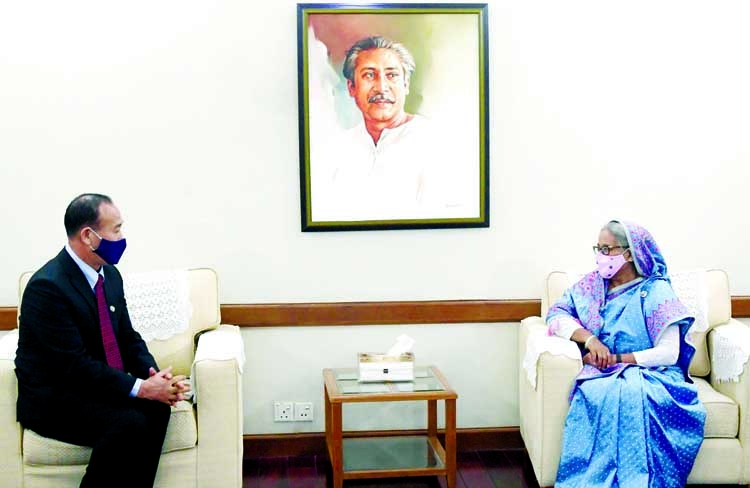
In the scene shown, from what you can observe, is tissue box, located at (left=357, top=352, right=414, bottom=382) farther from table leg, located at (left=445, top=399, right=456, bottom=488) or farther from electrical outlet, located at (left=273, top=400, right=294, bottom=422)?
electrical outlet, located at (left=273, top=400, right=294, bottom=422)

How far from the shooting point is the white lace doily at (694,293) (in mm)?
3668

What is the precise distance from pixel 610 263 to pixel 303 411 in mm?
1541

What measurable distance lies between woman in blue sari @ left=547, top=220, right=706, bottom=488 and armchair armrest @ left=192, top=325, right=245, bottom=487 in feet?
4.14

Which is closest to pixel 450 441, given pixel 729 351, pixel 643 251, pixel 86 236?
pixel 643 251

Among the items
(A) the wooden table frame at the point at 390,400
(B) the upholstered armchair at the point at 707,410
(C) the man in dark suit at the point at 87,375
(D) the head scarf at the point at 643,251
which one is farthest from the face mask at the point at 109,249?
(D) the head scarf at the point at 643,251

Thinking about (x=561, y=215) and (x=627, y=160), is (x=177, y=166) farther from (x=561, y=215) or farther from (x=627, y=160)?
(x=627, y=160)

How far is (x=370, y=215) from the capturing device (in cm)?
390

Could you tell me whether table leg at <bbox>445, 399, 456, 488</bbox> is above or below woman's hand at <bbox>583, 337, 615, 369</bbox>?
below

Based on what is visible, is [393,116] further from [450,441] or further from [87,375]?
[87,375]

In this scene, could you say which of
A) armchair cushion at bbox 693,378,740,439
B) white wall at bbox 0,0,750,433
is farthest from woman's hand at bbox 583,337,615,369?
white wall at bbox 0,0,750,433

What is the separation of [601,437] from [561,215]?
45.6 inches

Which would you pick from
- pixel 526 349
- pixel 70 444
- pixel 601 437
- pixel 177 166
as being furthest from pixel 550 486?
pixel 177 166

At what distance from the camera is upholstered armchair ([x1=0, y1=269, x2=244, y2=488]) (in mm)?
3023

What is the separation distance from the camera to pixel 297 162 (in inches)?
153
